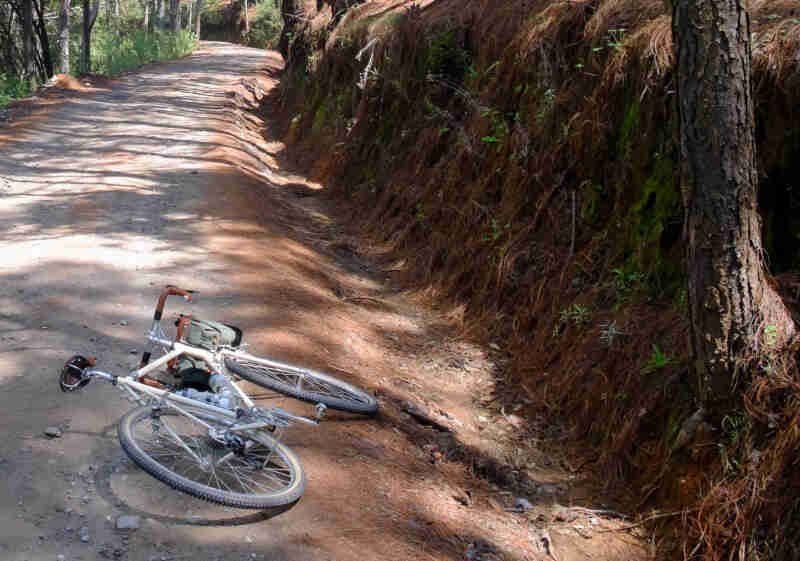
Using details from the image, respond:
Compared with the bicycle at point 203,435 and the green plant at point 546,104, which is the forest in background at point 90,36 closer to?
the green plant at point 546,104

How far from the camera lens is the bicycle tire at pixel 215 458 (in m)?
3.71

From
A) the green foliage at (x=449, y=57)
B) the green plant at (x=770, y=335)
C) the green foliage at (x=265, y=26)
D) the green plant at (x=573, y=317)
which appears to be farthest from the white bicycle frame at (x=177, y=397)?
the green foliage at (x=265, y=26)

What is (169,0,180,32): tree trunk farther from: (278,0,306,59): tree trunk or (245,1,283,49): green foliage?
(278,0,306,59): tree trunk

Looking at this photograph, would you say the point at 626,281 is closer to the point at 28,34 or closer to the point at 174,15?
the point at 28,34

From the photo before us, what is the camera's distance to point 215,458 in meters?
3.97

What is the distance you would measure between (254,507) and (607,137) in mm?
4586

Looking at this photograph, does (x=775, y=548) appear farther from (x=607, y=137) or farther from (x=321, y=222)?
(x=321, y=222)

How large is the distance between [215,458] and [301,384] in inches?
42.5

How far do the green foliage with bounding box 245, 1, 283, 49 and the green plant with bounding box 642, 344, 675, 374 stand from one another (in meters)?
48.7

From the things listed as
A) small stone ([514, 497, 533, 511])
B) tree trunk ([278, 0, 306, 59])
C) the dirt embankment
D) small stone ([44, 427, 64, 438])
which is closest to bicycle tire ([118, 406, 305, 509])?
small stone ([44, 427, 64, 438])

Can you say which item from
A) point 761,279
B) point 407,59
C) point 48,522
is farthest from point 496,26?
point 48,522

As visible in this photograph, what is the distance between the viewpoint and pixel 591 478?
16.4 ft

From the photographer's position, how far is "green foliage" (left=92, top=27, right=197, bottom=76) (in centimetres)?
2861

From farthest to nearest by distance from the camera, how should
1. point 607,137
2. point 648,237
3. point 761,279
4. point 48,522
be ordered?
point 607,137, point 648,237, point 761,279, point 48,522
